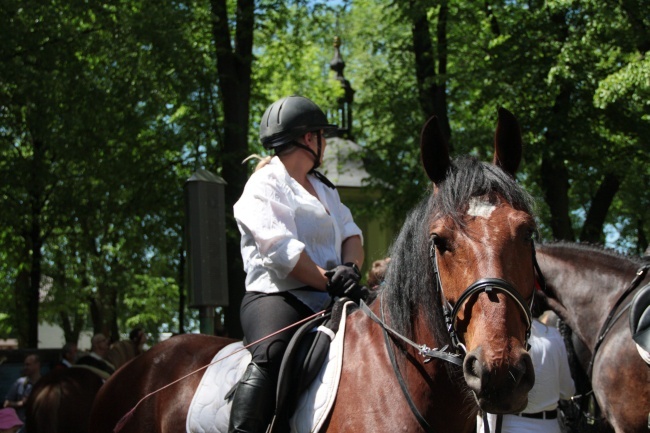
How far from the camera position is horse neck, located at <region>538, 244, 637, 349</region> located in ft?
23.7

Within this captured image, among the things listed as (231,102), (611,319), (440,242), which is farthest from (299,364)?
(231,102)

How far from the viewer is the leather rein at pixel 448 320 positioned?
339 cm

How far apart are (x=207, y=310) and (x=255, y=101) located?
41.3 feet

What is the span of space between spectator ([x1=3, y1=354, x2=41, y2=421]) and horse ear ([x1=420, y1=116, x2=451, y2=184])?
1072 centimetres

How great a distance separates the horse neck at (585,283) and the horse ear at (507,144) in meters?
3.54

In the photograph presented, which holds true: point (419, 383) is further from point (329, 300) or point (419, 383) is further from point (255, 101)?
point (255, 101)

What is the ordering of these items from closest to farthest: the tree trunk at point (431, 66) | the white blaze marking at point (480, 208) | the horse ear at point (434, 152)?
the white blaze marking at point (480, 208)
the horse ear at point (434, 152)
the tree trunk at point (431, 66)

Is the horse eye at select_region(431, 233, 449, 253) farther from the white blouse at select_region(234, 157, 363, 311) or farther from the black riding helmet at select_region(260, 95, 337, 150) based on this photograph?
the black riding helmet at select_region(260, 95, 337, 150)

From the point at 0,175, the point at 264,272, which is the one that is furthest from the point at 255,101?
the point at 264,272

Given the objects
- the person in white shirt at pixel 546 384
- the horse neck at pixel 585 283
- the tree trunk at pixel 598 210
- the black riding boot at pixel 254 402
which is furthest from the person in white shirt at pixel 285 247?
the tree trunk at pixel 598 210

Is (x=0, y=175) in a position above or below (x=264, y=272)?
above

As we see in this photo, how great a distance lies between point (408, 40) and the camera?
2342cm

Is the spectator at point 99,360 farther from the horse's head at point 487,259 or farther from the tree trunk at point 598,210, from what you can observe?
the tree trunk at point 598,210

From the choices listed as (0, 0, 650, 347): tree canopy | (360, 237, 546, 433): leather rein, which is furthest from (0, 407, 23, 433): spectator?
(0, 0, 650, 347): tree canopy
